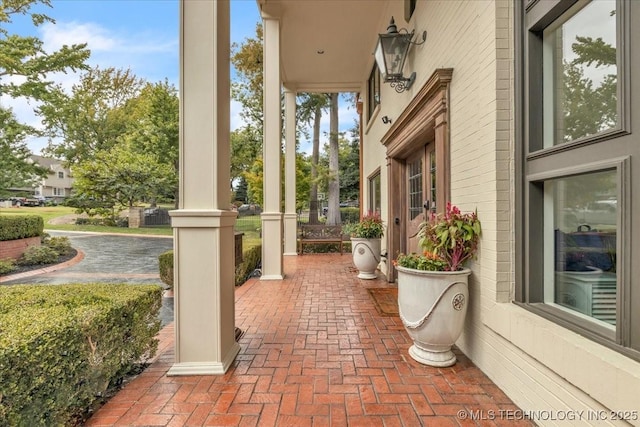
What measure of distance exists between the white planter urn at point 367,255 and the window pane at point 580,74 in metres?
3.77

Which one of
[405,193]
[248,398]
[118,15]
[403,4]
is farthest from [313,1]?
[118,15]

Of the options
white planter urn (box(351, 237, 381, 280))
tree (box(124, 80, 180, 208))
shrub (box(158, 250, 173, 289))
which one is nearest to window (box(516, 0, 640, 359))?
white planter urn (box(351, 237, 381, 280))

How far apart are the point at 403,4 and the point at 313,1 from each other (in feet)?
5.63

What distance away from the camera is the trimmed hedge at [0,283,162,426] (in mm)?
1440

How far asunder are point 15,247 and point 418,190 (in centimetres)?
1008

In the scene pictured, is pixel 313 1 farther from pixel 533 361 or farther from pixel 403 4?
pixel 533 361

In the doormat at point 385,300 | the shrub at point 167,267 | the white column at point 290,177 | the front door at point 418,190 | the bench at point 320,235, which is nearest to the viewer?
the doormat at point 385,300

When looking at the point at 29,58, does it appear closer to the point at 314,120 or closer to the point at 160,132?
the point at 160,132

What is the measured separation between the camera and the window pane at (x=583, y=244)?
1473 millimetres

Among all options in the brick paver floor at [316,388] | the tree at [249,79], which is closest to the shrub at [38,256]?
the brick paver floor at [316,388]

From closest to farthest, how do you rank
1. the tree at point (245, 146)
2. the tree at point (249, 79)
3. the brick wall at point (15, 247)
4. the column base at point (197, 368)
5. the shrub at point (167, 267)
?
the column base at point (197, 368) < the shrub at point (167, 267) < the brick wall at point (15, 247) < the tree at point (249, 79) < the tree at point (245, 146)

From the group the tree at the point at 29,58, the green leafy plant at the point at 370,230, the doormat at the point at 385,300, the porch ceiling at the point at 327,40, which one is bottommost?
the doormat at the point at 385,300

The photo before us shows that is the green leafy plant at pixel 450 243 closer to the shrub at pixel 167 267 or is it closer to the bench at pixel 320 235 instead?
the shrub at pixel 167 267

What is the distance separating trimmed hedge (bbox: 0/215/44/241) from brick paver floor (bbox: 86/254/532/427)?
7.92m
